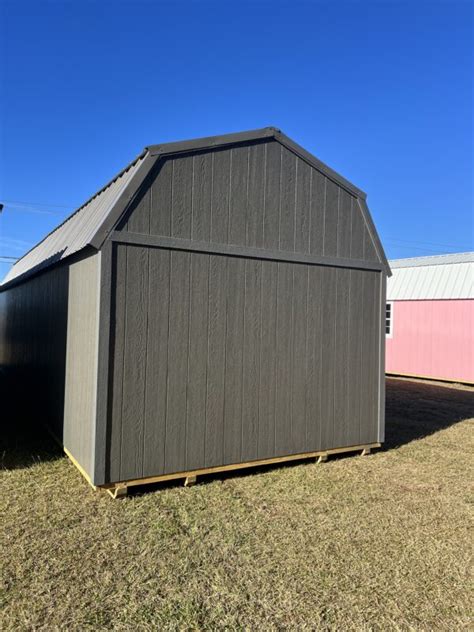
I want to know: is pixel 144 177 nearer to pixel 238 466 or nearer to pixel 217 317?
pixel 217 317

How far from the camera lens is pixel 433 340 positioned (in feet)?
53.5

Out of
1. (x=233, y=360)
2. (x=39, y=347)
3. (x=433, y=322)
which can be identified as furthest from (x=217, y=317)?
(x=433, y=322)

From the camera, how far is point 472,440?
7.64 metres

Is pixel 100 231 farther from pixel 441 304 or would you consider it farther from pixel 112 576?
pixel 441 304

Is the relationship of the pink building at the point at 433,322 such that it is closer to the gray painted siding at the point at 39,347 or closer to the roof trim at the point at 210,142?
the gray painted siding at the point at 39,347

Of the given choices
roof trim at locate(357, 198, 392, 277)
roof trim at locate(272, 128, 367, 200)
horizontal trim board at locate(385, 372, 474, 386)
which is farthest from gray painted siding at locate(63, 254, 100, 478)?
horizontal trim board at locate(385, 372, 474, 386)

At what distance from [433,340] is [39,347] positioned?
12985 mm

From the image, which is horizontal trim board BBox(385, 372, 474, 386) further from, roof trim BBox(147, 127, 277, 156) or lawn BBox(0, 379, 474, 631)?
roof trim BBox(147, 127, 277, 156)

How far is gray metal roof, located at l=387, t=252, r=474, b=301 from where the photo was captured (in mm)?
15882

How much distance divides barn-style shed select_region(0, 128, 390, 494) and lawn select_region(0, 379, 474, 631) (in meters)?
0.43

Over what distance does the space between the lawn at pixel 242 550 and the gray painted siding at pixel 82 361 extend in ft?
1.30

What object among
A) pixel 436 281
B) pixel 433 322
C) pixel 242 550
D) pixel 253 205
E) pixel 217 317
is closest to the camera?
pixel 242 550

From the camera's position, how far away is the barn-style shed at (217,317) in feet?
15.2

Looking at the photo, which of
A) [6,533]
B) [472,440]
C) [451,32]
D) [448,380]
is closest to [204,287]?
[6,533]
